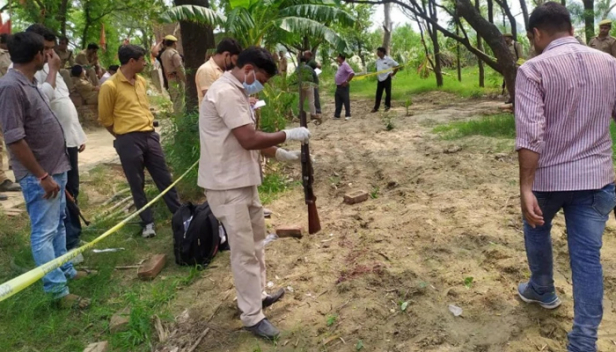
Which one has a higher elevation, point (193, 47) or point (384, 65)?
point (193, 47)

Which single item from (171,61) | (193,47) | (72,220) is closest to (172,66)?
(171,61)

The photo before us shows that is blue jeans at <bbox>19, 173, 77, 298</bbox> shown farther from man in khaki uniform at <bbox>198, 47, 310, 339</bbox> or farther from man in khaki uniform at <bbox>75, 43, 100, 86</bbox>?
man in khaki uniform at <bbox>75, 43, 100, 86</bbox>

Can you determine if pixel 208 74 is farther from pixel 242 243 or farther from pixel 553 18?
pixel 553 18

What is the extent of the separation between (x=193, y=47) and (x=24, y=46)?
3577 millimetres

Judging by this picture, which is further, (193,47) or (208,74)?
(193,47)

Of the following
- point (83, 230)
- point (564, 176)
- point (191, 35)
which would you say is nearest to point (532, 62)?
point (564, 176)

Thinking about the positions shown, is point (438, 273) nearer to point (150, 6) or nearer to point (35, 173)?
point (35, 173)

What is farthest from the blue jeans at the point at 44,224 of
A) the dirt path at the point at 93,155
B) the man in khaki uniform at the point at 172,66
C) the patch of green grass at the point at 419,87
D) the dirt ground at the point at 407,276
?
the patch of green grass at the point at 419,87

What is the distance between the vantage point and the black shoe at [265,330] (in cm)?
305

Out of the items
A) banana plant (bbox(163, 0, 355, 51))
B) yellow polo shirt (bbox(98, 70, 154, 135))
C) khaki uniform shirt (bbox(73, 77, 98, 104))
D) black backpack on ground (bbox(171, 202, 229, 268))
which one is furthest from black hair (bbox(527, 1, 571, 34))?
khaki uniform shirt (bbox(73, 77, 98, 104))

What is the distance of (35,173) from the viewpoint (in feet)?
10.7

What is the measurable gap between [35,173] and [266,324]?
1.85 meters

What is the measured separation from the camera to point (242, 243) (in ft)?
9.82

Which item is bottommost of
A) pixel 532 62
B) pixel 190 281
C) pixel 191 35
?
pixel 190 281
